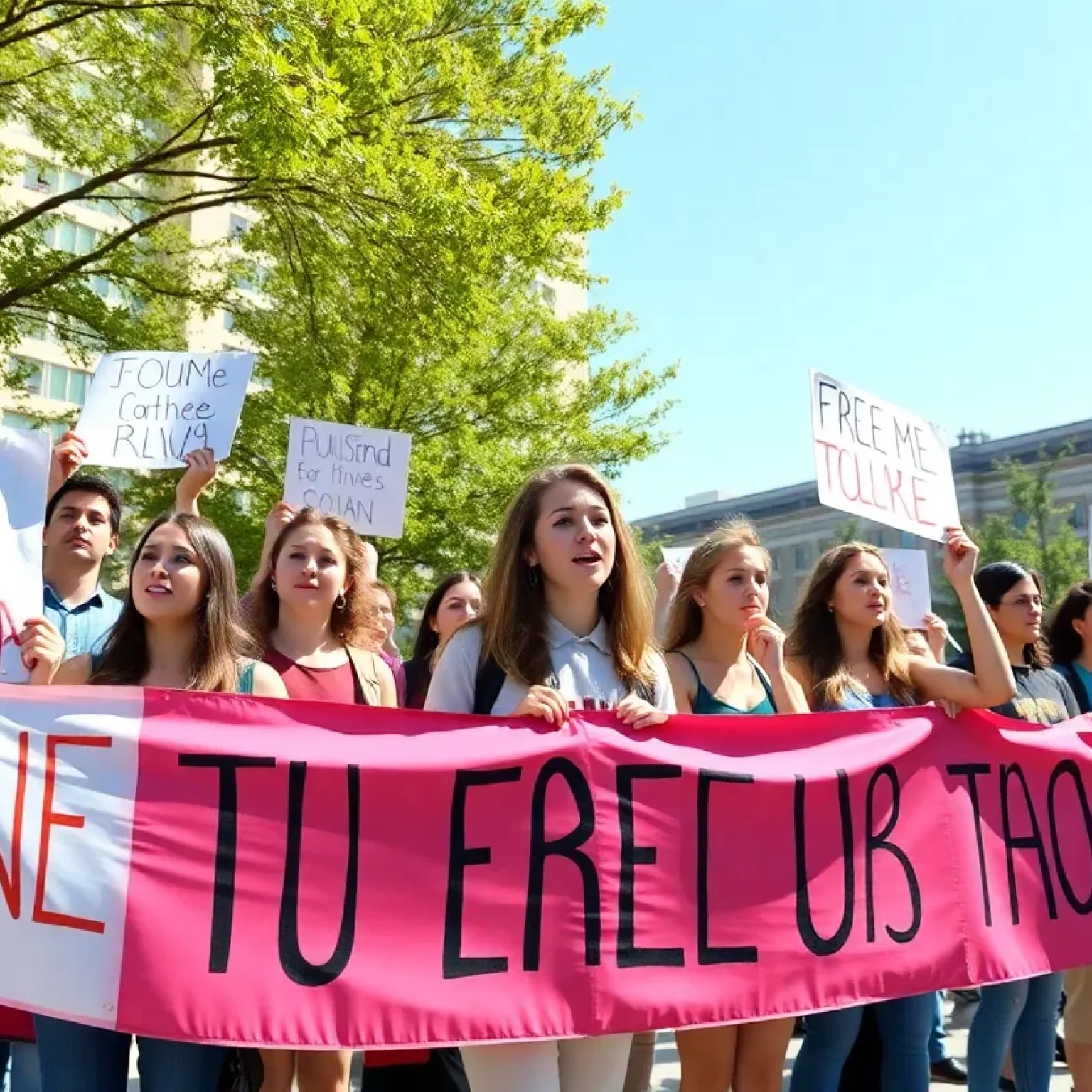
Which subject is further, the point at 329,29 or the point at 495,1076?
the point at 329,29

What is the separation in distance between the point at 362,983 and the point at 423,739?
610 mm

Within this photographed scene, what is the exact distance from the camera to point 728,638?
3863 mm

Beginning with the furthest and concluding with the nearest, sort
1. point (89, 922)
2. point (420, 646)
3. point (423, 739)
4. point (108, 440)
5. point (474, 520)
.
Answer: point (474, 520), point (420, 646), point (108, 440), point (423, 739), point (89, 922)

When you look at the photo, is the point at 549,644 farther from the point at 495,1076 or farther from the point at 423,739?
the point at 495,1076

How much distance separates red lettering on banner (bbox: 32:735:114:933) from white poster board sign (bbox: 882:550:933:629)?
424cm

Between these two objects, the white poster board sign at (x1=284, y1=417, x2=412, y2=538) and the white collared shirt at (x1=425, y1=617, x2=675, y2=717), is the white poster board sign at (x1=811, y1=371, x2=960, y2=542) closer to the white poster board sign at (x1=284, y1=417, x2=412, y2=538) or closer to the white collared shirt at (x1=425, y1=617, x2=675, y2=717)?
the white collared shirt at (x1=425, y1=617, x2=675, y2=717)

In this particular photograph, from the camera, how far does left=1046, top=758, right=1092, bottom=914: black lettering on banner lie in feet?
13.2

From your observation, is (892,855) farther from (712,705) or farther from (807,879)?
(712,705)

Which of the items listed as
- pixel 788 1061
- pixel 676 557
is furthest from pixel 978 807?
pixel 788 1061

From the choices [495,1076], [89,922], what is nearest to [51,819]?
[89,922]

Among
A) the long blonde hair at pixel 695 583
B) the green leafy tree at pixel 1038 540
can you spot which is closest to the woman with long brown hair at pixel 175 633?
the long blonde hair at pixel 695 583

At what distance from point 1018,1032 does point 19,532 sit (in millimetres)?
3634

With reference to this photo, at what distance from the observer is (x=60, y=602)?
404 cm

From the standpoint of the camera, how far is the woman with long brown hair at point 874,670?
3.57 meters
